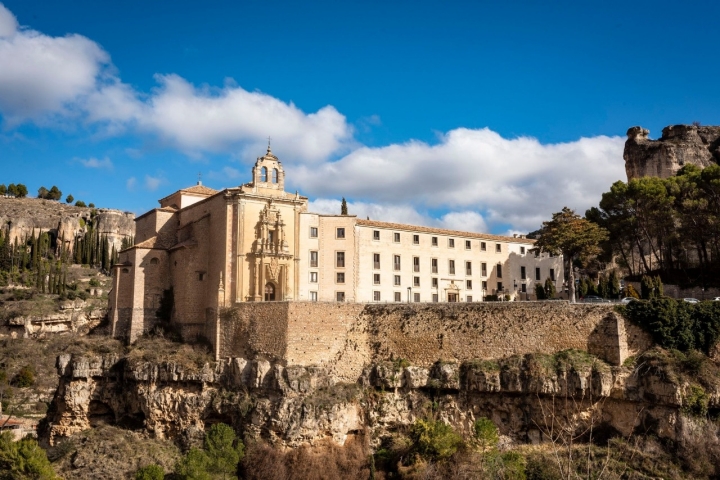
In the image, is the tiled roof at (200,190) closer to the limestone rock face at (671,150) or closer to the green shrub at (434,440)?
the green shrub at (434,440)

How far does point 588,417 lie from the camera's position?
3269 cm

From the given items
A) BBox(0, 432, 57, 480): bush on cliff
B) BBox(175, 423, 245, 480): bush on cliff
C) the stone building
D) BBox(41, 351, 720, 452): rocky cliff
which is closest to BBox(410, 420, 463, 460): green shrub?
BBox(41, 351, 720, 452): rocky cliff

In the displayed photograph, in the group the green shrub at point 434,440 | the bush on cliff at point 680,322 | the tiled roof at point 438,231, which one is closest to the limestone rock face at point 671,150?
the tiled roof at point 438,231

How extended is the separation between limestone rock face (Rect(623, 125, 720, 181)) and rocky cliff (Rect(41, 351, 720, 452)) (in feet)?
115

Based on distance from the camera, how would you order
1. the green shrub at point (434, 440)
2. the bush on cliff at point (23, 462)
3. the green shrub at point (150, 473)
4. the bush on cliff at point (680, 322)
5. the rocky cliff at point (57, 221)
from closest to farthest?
1. the green shrub at point (150, 473)
2. the green shrub at point (434, 440)
3. the bush on cliff at point (23, 462)
4. the bush on cliff at point (680, 322)
5. the rocky cliff at point (57, 221)

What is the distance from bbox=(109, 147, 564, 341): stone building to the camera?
132 ft

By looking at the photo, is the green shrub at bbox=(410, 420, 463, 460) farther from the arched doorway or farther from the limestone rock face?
the limestone rock face

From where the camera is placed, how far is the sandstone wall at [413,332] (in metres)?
34.7

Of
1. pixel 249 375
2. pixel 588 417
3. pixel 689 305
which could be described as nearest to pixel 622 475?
pixel 588 417

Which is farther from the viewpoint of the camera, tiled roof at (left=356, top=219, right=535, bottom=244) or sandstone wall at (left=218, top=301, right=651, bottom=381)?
tiled roof at (left=356, top=219, right=535, bottom=244)

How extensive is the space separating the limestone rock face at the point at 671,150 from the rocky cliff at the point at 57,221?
74.9 metres

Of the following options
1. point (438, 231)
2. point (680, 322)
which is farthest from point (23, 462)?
point (680, 322)

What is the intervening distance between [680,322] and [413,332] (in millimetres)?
14014

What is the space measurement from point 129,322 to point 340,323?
48.9ft
